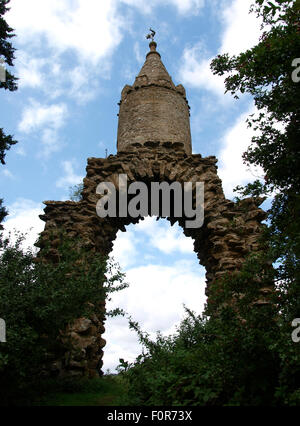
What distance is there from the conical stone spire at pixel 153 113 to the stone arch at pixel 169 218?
3.00 feet

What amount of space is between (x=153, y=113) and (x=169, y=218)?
163 inches

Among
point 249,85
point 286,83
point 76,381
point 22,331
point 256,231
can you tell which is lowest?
point 76,381

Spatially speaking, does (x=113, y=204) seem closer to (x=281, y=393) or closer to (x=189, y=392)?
(x=189, y=392)

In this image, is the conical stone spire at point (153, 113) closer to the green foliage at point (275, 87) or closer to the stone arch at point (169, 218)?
the stone arch at point (169, 218)

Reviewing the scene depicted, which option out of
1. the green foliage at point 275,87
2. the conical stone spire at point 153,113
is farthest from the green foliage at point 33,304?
the conical stone spire at point 153,113

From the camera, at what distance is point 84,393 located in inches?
223

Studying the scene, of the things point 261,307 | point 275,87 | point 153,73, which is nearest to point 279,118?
point 275,87

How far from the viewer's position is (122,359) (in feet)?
13.9

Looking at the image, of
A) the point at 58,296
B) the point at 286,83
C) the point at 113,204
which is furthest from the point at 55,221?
the point at 286,83

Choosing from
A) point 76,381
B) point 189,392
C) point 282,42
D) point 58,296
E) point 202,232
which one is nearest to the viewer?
point 189,392

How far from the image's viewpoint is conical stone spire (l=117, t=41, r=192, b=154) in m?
11.4

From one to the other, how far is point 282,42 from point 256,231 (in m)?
4.85

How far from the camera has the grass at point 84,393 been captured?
5016mm

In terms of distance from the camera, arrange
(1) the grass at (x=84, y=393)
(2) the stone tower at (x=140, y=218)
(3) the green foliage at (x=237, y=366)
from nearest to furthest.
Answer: (3) the green foliage at (x=237, y=366) → (1) the grass at (x=84, y=393) → (2) the stone tower at (x=140, y=218)
